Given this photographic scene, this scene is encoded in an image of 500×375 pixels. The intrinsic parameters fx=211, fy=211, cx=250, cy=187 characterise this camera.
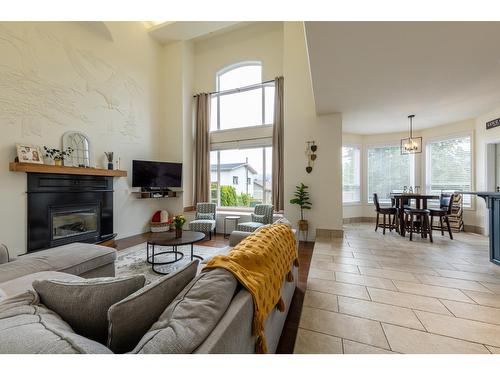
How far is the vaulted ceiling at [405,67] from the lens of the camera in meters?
2.06

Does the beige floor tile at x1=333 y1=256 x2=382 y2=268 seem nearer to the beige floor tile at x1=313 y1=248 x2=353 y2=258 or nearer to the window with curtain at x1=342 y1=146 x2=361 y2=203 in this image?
the beige floor tile at x1=313 y1=248 x2=353 y2=258

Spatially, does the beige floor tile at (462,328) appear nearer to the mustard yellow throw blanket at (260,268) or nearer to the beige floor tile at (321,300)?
the beige floor tile at (321,300)

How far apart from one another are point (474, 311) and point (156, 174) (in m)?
5.68

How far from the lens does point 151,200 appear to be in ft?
18.5

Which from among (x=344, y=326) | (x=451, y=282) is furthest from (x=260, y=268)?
(x=451, y=282)

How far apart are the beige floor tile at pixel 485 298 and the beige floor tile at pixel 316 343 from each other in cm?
167

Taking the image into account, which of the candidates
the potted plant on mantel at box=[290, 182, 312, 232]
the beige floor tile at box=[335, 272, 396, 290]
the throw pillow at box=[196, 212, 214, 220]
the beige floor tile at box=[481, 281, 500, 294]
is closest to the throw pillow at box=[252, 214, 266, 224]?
the potted plant on mantel at box=[290, 182, 312, 232]

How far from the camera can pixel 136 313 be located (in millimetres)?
790

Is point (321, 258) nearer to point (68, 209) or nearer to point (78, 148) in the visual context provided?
point (68, 209)

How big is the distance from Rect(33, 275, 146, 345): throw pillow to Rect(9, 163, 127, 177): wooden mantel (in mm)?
3382

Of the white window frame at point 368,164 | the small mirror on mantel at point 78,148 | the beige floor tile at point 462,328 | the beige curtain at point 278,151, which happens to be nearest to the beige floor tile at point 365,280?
the beige floor tile at point 462,328

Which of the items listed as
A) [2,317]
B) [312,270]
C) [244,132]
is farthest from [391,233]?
[2,317]
